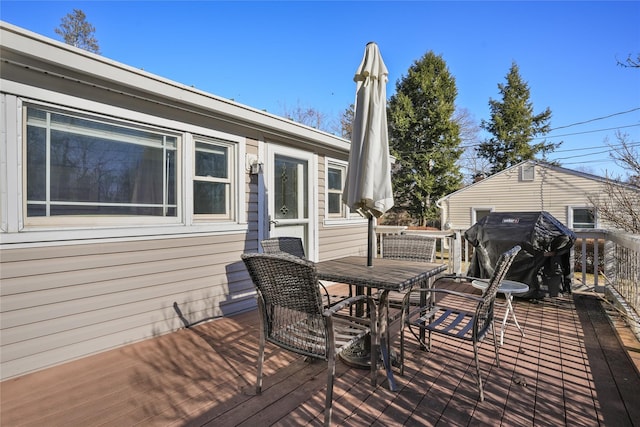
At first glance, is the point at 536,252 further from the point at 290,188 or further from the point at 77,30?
the point at 77,30

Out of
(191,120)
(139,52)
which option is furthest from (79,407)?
(139,52)

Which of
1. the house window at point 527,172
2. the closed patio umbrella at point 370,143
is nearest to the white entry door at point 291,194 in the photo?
the closed patio umbrella at point 370,143

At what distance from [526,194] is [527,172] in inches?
36.1

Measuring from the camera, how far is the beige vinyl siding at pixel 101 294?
8.00 feet

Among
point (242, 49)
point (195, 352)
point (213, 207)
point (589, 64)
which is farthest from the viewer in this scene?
point (589, 64)

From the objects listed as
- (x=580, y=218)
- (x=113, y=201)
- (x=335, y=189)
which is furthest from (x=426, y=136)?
(x=113, y=201)

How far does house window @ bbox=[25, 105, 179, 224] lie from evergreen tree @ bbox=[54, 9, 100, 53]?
58.4ft

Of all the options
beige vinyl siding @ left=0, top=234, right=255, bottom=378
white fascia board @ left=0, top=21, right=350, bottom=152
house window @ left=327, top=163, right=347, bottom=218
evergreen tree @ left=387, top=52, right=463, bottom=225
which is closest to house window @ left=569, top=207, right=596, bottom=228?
evergreen tree @ left=387, top=52, right=463, bottom=225

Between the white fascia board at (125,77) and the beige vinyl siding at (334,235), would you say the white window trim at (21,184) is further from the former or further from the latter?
the beige vinyl siding at (334,235)

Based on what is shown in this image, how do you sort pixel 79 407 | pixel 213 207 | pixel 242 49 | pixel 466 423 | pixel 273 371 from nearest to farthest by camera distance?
pixel 466 423, pixel 79 407, pixel 273 371, pixel 213 207, pixel 242 49

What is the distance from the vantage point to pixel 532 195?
13.5 meters

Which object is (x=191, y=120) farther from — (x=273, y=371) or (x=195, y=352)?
(x=273, y=371)

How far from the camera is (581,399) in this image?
2.09m

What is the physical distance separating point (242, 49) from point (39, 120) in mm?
9604
